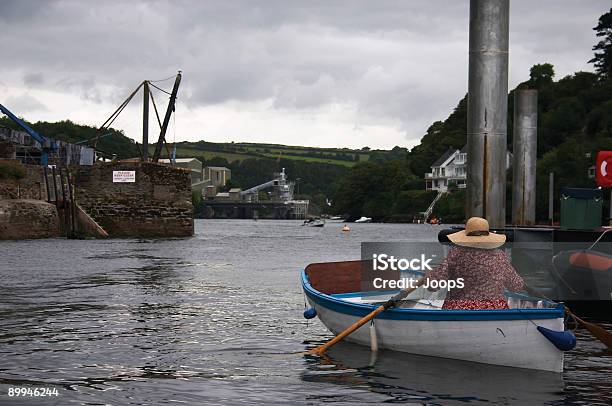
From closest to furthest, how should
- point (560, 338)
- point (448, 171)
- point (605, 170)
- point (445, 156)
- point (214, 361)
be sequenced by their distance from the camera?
1. point (560, 338)
2. point (214, 361)
3. point (605, 170)
4. point (448, 171)
5. point (445, 156)

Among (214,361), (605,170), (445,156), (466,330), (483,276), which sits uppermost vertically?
(445,156)

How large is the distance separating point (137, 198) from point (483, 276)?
53957 millimetres

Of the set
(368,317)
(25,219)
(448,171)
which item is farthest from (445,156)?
(368,317)

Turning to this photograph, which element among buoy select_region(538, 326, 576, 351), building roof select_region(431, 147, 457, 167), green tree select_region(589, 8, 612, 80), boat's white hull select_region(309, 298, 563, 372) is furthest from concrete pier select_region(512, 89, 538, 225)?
building roof select_region(431, 147, 457, 167)

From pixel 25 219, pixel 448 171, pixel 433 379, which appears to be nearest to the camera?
pixel 433 379

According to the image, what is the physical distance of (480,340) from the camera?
13.4 meters

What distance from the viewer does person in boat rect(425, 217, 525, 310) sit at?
1355 cm

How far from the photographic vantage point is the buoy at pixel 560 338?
500 inches

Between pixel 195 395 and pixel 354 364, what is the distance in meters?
3.33

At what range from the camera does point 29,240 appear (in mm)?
56375

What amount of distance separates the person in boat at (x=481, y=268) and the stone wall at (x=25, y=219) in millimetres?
46539

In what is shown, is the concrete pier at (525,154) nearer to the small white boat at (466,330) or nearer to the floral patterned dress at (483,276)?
the small white boat at (466,330)

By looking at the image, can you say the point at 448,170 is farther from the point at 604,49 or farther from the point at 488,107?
the point at 488,107

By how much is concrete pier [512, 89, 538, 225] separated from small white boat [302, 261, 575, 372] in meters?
14.3
